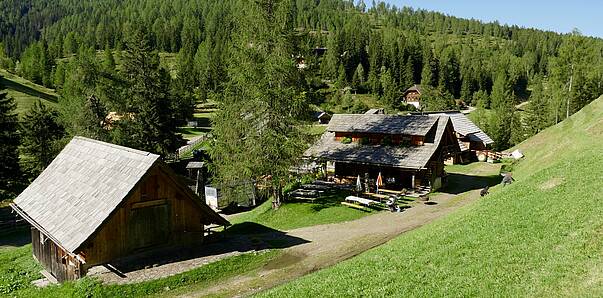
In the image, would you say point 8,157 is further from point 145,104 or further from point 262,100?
point 262,100

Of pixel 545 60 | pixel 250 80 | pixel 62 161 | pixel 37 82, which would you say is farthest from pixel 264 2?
pixel 545 60

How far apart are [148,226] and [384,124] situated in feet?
87.6

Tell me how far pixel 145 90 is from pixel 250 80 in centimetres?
2380

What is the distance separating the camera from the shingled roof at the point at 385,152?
126ft

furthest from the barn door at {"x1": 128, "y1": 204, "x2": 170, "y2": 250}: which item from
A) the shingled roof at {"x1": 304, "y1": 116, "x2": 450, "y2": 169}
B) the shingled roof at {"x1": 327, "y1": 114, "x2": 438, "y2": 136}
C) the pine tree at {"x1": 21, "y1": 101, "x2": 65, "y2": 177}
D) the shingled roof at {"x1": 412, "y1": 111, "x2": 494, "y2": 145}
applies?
the shingled roof at {"x1": 412, "y1": 111, "x2": 494, "y2": 145}

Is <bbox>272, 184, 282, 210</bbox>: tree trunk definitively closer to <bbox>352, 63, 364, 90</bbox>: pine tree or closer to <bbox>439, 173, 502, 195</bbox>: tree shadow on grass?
<bbox>439, 173, 502, 195</bbox>: tree shadow on grass

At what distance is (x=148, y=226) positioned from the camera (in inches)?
856

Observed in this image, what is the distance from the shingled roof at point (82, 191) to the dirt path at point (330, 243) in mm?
4573

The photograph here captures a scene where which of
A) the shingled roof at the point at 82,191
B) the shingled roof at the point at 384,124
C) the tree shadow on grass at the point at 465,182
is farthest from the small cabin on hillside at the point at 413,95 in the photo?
the shingled roof at the point at 82,191

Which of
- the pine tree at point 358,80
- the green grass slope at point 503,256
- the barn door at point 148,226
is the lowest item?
the barn door at point 148,226

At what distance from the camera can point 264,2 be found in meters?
33.0

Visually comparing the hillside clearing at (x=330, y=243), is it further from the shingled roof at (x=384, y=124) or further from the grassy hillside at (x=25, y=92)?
the grassy hillside at (x=25, y=92)

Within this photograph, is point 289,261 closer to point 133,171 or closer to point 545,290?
point 133,171

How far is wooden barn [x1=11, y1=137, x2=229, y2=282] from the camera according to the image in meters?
20.0
